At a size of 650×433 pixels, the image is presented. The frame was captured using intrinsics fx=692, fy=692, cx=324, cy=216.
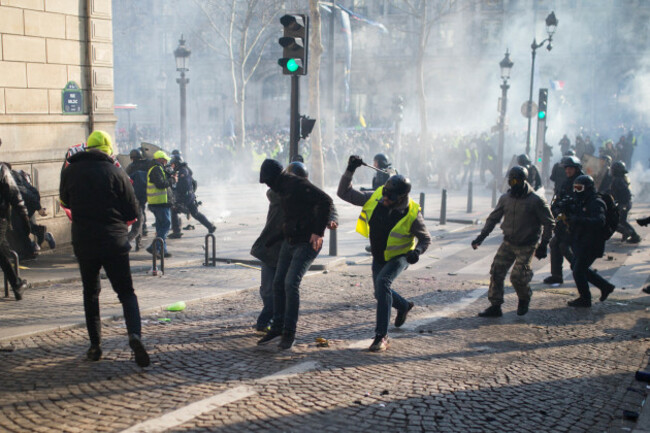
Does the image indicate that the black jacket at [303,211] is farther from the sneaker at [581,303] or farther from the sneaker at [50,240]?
the sneaker at [50,240]

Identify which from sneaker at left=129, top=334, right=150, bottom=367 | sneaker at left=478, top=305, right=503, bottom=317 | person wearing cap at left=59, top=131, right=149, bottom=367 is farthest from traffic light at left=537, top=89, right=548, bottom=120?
sneaker at left=129, top=334, right=150, bottom=367

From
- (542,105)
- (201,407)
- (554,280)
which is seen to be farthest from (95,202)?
(542,105)

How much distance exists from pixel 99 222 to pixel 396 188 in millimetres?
2561

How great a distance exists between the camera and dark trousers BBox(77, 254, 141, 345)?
5.43m

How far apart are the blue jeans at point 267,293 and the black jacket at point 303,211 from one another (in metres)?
0.56

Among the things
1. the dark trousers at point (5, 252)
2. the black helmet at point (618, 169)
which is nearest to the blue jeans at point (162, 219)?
the dark trousers at point (5, 252)

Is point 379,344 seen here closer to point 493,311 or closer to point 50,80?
point 493,311

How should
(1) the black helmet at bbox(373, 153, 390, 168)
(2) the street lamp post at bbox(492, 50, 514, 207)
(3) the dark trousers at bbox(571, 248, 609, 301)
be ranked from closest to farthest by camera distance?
1. (3) the dark trousers at bbox(571, 248, 609, 301)
2. (1) the black helmet at bbox(373, 153, 390, 168)
3. (2) the street lamp post at bbox(492, 50, 514, 207)

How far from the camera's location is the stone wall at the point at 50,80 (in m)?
10.4

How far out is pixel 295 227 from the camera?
6.09 meters

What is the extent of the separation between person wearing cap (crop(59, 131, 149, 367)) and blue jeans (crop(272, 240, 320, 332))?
128 cm

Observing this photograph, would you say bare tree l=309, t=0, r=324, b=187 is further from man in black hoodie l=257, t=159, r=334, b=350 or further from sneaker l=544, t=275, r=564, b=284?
man in black hoodie l=257, t=159, r=334, b=350

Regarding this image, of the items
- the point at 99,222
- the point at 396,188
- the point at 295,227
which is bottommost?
the point at 295,227

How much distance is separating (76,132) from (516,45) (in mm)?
49699
